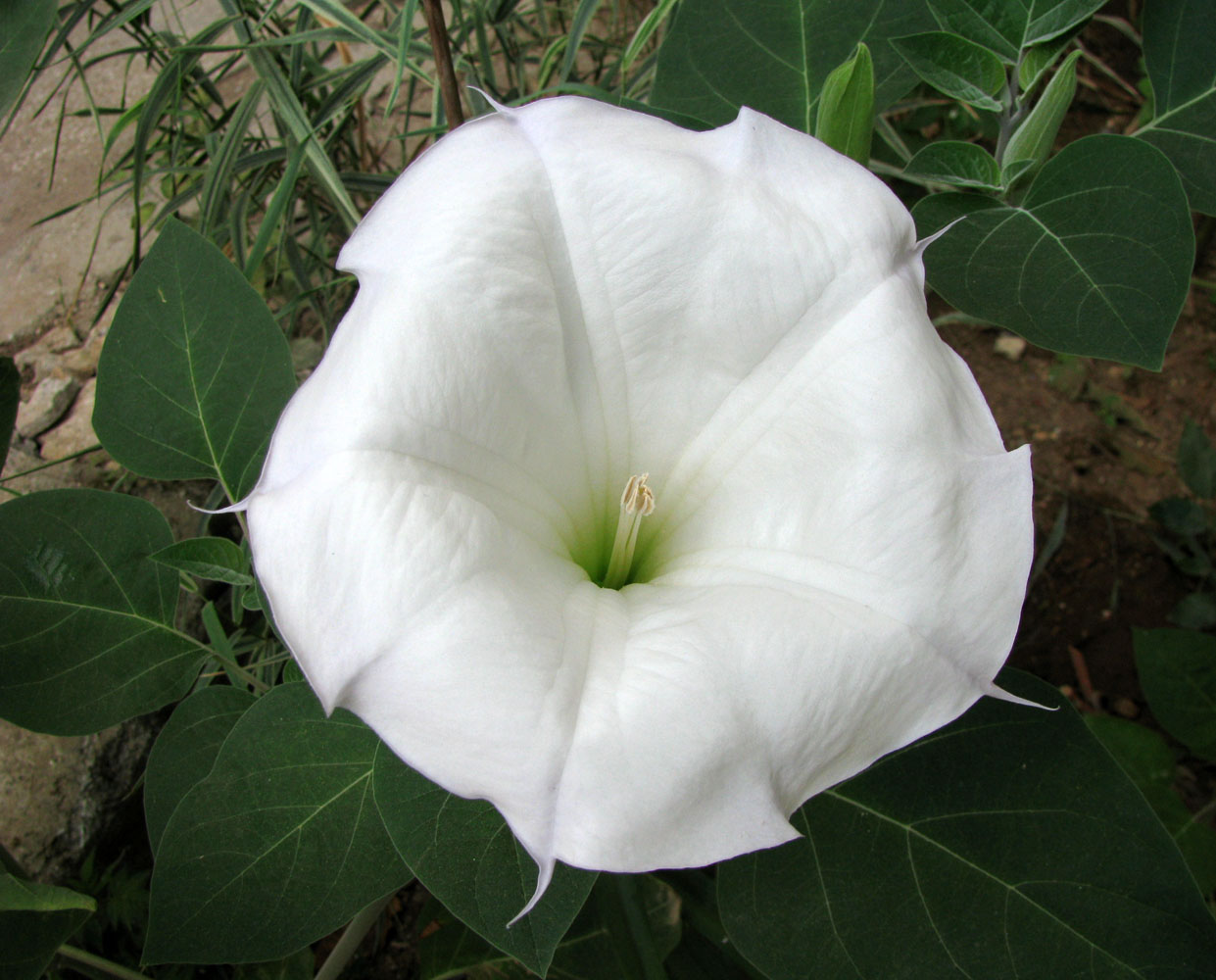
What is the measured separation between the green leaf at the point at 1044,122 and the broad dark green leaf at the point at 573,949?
77 centimetres

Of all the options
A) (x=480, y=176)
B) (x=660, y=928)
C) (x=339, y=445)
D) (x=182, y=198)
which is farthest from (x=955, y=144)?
(x=182, y=198)

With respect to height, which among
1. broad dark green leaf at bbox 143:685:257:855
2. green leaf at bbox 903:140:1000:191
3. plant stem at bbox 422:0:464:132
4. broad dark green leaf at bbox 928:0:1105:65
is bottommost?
broad dark green leaf at bbox 143:685:257:855

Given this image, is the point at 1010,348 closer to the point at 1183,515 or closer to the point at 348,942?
the point at 1183,515

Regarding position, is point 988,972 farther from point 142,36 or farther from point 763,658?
point 142,36

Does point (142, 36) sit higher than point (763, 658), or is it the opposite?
point (142, 36)

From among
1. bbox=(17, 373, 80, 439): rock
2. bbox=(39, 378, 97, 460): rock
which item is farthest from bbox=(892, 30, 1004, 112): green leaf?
bbox=(17, 373, 80, 439): rock

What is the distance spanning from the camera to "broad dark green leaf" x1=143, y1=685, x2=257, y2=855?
2.81ft

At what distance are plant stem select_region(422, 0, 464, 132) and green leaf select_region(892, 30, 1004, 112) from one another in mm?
373

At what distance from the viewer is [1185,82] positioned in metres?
0.81

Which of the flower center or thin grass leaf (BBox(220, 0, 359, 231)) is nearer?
the flower center

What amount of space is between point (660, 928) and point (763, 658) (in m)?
0.63

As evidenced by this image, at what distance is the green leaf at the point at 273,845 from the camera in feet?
2.32

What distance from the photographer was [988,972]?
71 centimetres

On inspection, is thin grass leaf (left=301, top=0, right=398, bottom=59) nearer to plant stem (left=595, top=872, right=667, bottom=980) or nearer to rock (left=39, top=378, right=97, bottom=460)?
rock (left=39, top=378, right=97, bottom=460)
